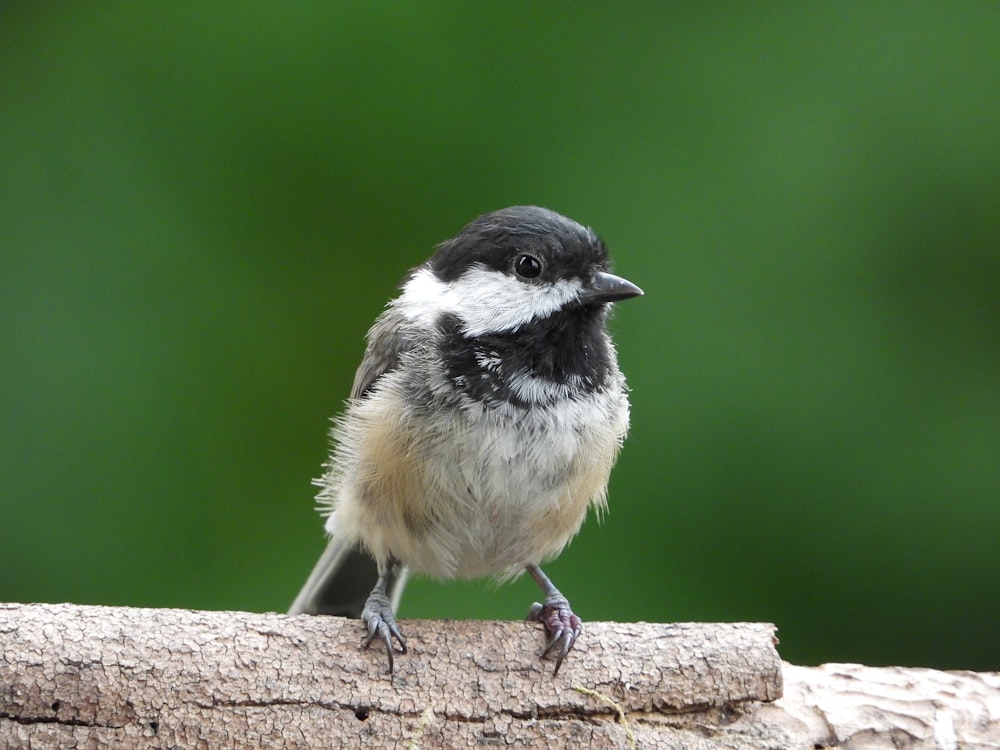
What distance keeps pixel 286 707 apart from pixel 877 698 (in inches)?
41.6

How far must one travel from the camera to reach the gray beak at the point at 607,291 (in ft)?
6.85

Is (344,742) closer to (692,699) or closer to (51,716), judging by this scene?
(51,716)

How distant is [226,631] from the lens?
1.83 metres

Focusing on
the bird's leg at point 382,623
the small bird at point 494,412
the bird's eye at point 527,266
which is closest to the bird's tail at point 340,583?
the small bird at point 494,412

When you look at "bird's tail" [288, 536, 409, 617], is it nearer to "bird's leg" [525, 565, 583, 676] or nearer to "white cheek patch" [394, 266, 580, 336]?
"bird's leg" [525, 565, 583, 676]

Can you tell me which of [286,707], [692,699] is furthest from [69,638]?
[692,699]

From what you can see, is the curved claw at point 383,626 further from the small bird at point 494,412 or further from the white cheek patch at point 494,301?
the white cheek patch at point 494,301

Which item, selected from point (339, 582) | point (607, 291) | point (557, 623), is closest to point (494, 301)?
point (607, 291)

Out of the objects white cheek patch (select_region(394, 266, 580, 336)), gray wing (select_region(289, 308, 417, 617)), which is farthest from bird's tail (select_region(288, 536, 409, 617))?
white cheek patch (select_region(394, 266, 580, 336))

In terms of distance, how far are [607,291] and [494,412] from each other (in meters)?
0.33

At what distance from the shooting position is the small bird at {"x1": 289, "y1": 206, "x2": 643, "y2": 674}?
2025mm

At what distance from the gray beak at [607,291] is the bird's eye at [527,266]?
10 cm

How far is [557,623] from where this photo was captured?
2.01 metres

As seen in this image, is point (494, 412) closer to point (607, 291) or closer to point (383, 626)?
point (607, 291)
